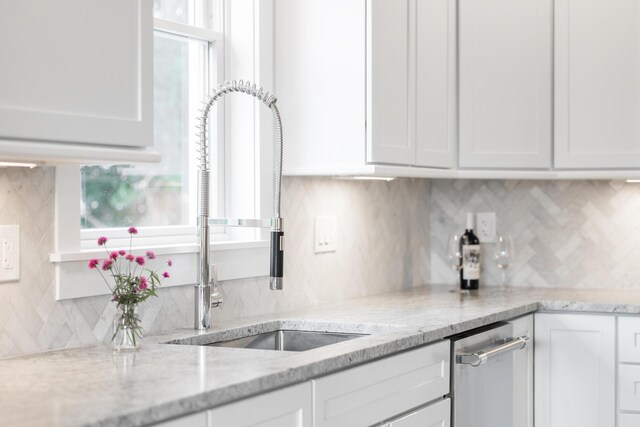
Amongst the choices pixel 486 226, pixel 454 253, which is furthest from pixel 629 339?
pixel 486 226

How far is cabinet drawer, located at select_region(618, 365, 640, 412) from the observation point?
334 centimetres

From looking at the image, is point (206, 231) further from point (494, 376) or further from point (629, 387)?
point (629, 387)

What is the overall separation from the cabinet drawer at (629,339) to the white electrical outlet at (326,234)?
1.02 m

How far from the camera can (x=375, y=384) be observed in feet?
7.63

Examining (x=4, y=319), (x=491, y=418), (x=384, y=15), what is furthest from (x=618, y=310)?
(x=4, y=319)

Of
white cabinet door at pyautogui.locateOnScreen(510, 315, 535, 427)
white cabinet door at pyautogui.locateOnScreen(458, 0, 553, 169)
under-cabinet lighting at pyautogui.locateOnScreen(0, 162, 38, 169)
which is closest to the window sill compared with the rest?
under-cabinet lighting at pyautogui.locateOnScreen(0, 162, 38, 169)

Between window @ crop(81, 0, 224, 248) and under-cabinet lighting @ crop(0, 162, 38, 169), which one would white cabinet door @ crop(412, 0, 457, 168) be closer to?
window @ crop(81, 0, 224, 248)

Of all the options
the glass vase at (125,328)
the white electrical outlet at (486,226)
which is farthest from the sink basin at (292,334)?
the white electrical outlet at (486,226)

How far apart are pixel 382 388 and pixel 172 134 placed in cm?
99

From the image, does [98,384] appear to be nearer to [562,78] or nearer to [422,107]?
[422,107]

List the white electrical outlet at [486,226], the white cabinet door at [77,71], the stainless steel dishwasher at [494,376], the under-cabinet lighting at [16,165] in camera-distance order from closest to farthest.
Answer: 1. the white cabinet door at [77,71]
2. the under-cabinet lighting at [16,165]
3. the stainless steel dishwasher at [494,376]
4. the white electrical outlet at [486,226]

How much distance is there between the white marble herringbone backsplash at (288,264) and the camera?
2189 mm

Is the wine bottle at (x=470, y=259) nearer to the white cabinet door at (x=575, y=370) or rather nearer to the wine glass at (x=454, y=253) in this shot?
the wine glass at (x=454, y=253)

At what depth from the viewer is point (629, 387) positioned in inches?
132
